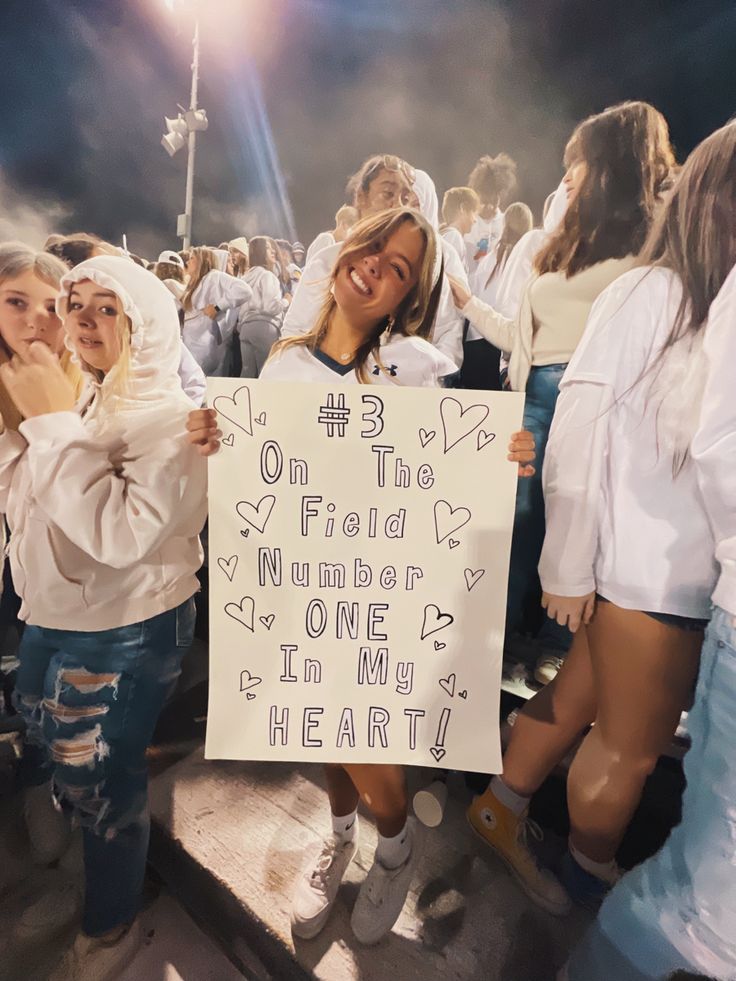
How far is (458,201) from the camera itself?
0.84 metres

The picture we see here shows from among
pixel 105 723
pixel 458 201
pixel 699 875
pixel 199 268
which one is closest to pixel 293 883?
pixel 105 723

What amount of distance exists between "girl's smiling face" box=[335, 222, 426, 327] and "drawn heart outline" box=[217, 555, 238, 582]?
47 cm

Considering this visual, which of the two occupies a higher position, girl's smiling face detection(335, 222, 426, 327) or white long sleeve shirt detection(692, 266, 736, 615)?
girl's smiling face detection(335, 222, 426, 327)

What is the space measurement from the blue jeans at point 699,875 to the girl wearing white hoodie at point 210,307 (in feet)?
3.13

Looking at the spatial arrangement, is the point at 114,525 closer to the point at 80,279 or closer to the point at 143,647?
the point at 143,647

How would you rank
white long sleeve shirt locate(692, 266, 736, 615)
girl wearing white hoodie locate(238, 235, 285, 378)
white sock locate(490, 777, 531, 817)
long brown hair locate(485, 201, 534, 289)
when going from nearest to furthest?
1. white long sleeve shirt locate(692, 266, 736, 615)
2. long brown hair locate(485, 201, 534, 289)
3. girl wearing white hoodie locate(238, 235, 285, 378)
4. white sock locate(490, 777, 531, 817)

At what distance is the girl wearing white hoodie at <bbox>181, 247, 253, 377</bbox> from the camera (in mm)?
942

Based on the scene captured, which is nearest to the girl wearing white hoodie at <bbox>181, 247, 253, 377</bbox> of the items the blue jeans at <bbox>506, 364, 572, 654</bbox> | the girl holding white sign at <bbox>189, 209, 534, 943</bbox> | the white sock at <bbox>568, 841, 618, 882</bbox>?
the girl holding white sign at <bbox>189, 209, 534, 943</bbox>

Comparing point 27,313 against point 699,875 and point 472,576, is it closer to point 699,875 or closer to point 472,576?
point 472,576

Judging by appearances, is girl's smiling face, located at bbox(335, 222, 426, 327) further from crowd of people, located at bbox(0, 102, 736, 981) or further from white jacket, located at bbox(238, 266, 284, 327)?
white jacket, located at bbox(238, 266, 284, 327)

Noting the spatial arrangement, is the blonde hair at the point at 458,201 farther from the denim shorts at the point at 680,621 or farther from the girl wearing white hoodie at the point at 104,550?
the denim shorts at the point at 680,621

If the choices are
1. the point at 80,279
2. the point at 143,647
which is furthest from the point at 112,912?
the point at 80,279

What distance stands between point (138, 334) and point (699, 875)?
1.26 meters

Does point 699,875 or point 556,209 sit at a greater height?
point 556,209
